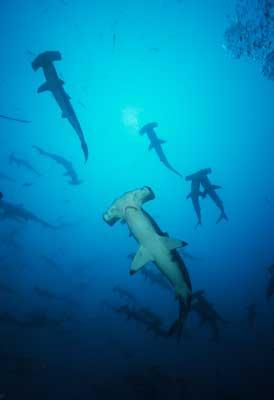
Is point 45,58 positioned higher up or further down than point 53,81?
higher up

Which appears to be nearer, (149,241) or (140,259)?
(149,241)

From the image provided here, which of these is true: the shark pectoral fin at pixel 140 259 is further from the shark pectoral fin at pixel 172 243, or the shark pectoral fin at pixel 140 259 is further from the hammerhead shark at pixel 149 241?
the shark pectoral fin at pixel 172 243

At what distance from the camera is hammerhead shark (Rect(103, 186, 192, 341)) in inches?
184

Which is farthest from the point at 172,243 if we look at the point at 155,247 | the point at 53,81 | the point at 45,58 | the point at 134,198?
the point at 45,58

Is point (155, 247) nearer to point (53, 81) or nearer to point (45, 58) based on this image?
point (53, 81)

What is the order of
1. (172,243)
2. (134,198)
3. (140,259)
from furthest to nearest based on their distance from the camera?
(140,259) → (172,243) → (134,198)

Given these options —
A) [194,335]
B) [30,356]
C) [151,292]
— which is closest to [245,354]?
[194,335]

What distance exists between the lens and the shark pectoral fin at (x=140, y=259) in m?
Result: 5.14

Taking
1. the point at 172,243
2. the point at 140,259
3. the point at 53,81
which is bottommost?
the point at 140,259

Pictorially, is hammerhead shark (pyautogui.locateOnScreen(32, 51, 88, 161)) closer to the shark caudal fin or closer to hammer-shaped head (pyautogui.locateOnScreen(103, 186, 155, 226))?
the shark caudal fin

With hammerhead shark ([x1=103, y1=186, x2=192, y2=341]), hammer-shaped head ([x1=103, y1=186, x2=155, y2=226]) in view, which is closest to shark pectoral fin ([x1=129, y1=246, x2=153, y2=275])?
hammerhead shark ([x1=103, y1=186, x2=192, y2=341])

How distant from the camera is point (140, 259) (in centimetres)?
521

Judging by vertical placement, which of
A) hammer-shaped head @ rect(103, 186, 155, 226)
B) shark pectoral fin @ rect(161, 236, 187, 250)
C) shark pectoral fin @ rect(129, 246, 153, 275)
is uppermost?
hammer-shaped head @ rect(103, 186, 155, 226)

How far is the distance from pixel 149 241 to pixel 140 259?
50 centimetres
